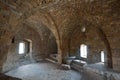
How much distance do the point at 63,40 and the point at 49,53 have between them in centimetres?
315

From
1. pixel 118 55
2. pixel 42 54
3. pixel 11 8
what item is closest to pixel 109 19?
pixel 118 55

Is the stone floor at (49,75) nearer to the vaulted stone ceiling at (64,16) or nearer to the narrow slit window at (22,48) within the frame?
the vaulted stone ceiling at (64,16)

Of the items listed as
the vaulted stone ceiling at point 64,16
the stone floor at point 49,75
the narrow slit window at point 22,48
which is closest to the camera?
the vaulted stone ceiling at point 64,16

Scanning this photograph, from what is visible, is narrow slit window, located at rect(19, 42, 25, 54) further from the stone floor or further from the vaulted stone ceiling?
the stone floor

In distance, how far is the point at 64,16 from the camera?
18.9 feet

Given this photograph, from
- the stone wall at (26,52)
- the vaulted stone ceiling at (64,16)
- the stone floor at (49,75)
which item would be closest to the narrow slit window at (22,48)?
the stone wall at (26,52)

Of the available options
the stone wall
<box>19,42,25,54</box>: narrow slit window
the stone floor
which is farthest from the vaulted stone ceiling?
the stone floor

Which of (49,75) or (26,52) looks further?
(26,52)

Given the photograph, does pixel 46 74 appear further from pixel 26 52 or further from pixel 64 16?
pixel 26 52

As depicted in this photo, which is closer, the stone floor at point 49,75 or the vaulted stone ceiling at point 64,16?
the vaulted stone ceiling at point 64,16

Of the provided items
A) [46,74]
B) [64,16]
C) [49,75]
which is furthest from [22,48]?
[64,16]

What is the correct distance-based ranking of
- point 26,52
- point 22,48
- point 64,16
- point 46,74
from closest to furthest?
point 46,74
point 64,16
point 22,48
point 26,52

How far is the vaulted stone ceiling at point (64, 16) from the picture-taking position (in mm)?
2162

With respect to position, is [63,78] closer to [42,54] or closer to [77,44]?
[77,44]
